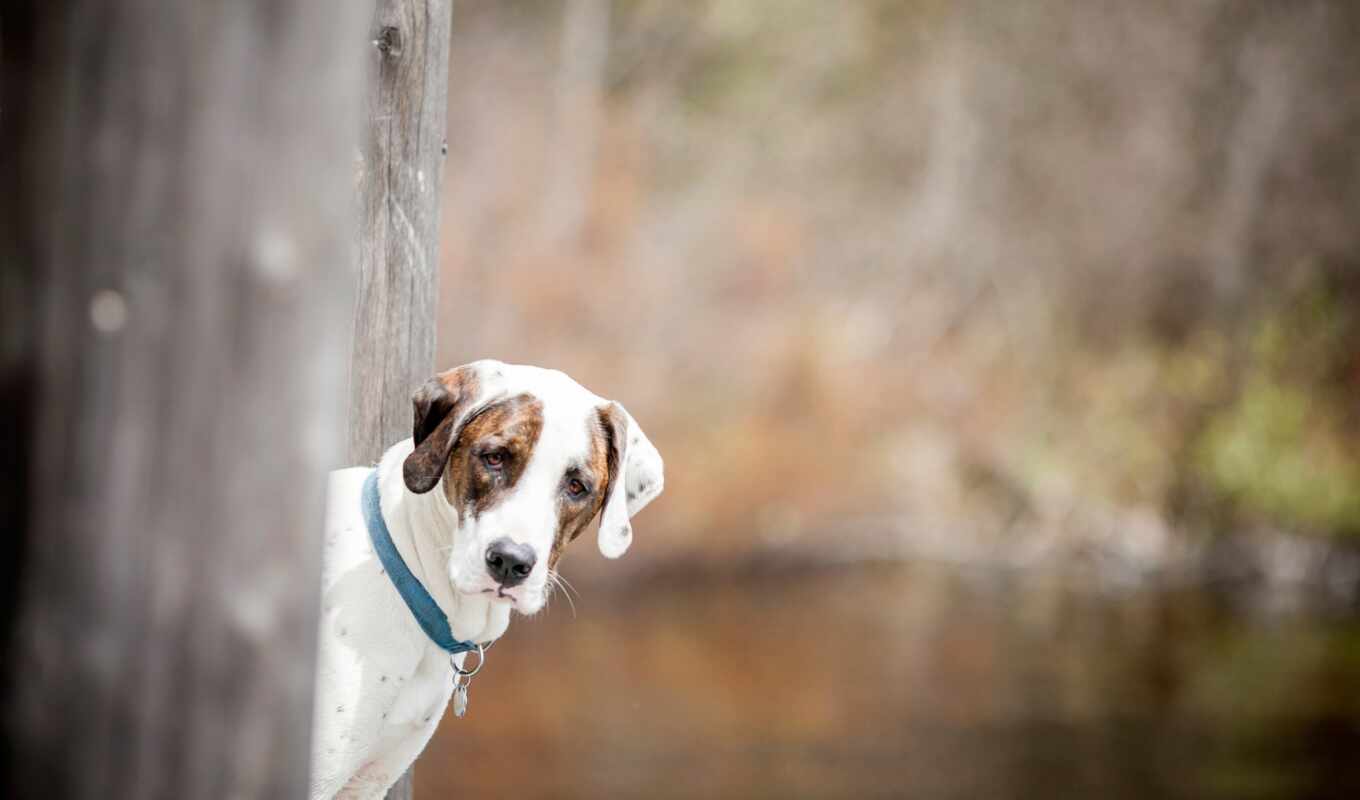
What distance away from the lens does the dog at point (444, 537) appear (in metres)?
2.61

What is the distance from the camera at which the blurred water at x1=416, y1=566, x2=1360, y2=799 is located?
10.6 metres

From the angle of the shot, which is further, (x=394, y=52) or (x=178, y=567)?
(x=394, y=52)

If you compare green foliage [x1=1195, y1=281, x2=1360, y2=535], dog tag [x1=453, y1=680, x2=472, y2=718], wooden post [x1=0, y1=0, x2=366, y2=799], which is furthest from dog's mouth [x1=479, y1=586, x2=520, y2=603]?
green foliage [x1=1195, y1=281, x2=1360, y2=535]

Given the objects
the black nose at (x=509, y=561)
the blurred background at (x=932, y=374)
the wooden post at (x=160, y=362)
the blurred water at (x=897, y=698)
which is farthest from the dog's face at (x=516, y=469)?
the blurred background at (x=932, y=374)

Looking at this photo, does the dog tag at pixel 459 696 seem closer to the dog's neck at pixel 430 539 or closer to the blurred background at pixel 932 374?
the dog's neck at pixel 430 539

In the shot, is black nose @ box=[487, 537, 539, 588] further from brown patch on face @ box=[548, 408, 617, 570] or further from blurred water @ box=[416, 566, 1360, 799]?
blurred water @ box=[416, 566, 1360, 799]

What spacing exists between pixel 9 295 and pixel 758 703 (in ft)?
36.3

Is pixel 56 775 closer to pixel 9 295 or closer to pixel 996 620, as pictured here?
pixel 9 295

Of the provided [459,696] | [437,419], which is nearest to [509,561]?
[437,419]

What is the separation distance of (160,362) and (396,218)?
178 centimetres

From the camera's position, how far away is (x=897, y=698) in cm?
1212

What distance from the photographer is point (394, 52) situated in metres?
2.94

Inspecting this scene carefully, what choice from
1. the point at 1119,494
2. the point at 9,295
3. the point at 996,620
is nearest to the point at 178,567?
the point at 9,295

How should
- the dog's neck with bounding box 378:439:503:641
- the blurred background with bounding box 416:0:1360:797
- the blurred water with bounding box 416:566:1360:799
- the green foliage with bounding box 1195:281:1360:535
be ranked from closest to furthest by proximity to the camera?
1. the dog's neck with bounding box 378:439:503:641
2. the blurred water with bounding box 416:566:1360:799
3. the blurred background with bounding box 416:0:1360:797
4. the green foliage with bounding box 1195:281:1360:535
